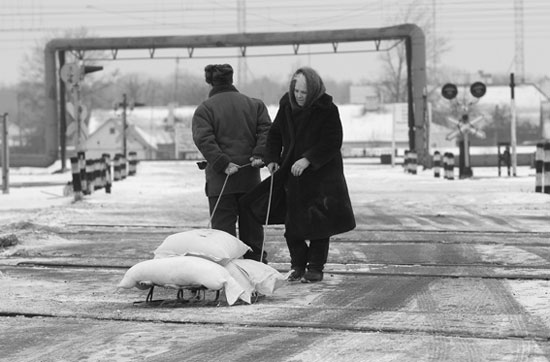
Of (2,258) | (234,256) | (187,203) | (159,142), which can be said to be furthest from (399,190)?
(159,142)

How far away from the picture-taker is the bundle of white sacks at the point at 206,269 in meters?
7.06

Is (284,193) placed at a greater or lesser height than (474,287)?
greater

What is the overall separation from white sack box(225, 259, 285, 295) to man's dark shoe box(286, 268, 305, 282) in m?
0.76

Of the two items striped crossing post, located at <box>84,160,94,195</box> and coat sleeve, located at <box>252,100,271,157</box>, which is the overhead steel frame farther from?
coat sleeve, located at <box>252,100,271,157</box>

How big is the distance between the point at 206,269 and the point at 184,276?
0.14 meters

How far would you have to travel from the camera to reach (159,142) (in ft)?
424

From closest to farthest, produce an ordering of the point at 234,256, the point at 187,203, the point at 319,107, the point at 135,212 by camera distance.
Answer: the point at 234,256 < the point at 319,107 < the point at 135,212 < the point at 187,203

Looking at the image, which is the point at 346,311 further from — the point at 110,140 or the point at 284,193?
the point at 110,140

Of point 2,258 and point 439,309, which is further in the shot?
point 2,258

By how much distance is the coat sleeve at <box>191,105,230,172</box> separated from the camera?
8.64 m

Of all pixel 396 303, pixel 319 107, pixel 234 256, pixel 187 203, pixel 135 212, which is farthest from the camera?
pixel 187 203

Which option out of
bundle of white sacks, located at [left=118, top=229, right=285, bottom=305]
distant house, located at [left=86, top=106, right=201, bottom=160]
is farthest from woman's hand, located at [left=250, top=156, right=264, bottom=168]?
distant house, located at [left=86, top=106, right=201, bottom=160]

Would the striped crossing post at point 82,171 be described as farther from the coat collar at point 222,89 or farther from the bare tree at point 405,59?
the bare tree at point 405,59

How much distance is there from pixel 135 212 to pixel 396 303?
1086 centimetres
